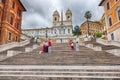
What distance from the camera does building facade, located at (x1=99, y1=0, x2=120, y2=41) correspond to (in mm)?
21753

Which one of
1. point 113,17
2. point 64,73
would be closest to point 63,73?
point 64,73

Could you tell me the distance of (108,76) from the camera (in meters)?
6.68

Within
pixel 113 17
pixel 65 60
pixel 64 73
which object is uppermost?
pixel 113 17

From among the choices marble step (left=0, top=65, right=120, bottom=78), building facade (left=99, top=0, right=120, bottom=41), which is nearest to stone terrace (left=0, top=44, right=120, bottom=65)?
marble step (left=0, top=65, right=120, bottom=78)

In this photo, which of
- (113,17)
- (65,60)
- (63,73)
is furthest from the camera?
(113,17)

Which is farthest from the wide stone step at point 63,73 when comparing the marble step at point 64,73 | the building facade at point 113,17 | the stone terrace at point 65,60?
the building facade at point 113,17

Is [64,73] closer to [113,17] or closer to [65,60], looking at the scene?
[65,60]

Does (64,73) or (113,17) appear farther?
(113,17)

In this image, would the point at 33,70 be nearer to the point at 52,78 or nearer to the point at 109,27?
the point at 52,78

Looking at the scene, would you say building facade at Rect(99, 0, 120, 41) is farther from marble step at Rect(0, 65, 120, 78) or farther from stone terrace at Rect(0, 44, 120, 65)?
marble step at Rect(0, 65, 120, 78)

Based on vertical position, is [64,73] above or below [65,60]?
below

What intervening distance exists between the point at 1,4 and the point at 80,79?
72.6ft

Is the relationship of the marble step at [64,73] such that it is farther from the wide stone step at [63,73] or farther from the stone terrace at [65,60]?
the stone terrace at [65,60]

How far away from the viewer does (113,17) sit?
77.7 ft
